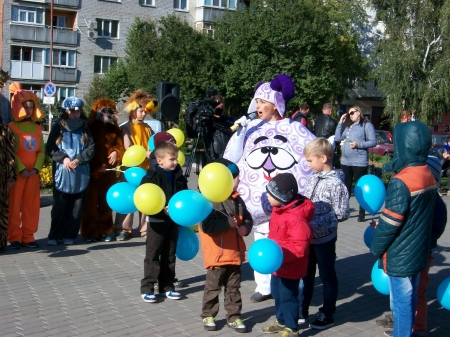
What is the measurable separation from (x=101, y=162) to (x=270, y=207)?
3.77 m

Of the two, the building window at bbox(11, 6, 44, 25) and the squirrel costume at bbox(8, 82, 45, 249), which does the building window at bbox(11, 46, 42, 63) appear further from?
the squirrel costume at bbox(8, 82, 45, 249)

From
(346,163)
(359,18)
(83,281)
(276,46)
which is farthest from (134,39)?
(83,281)

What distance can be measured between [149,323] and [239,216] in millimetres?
1264

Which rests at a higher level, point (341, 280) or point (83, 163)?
point (83, 163)

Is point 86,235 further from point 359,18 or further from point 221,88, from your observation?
point 359,18

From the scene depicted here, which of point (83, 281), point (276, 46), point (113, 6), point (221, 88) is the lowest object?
point (83, 281)

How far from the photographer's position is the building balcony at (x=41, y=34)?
43.7m

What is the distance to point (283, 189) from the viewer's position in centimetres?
481

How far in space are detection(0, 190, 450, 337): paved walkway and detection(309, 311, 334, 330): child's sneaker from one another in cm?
6

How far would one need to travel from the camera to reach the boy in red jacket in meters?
4.82

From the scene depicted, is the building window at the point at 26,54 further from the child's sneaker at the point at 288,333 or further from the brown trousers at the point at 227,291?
the child's sneaker at the point at 288,333

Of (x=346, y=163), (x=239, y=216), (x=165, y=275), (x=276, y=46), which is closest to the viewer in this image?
(x=239, y=216)

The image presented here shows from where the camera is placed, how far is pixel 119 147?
880 centimetres

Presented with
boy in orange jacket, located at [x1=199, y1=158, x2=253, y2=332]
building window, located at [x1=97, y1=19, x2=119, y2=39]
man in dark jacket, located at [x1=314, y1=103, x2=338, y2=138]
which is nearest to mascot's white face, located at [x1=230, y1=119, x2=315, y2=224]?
boy in orange jacket, located at [x1=199, y1=158, x2=253, y2=332]
